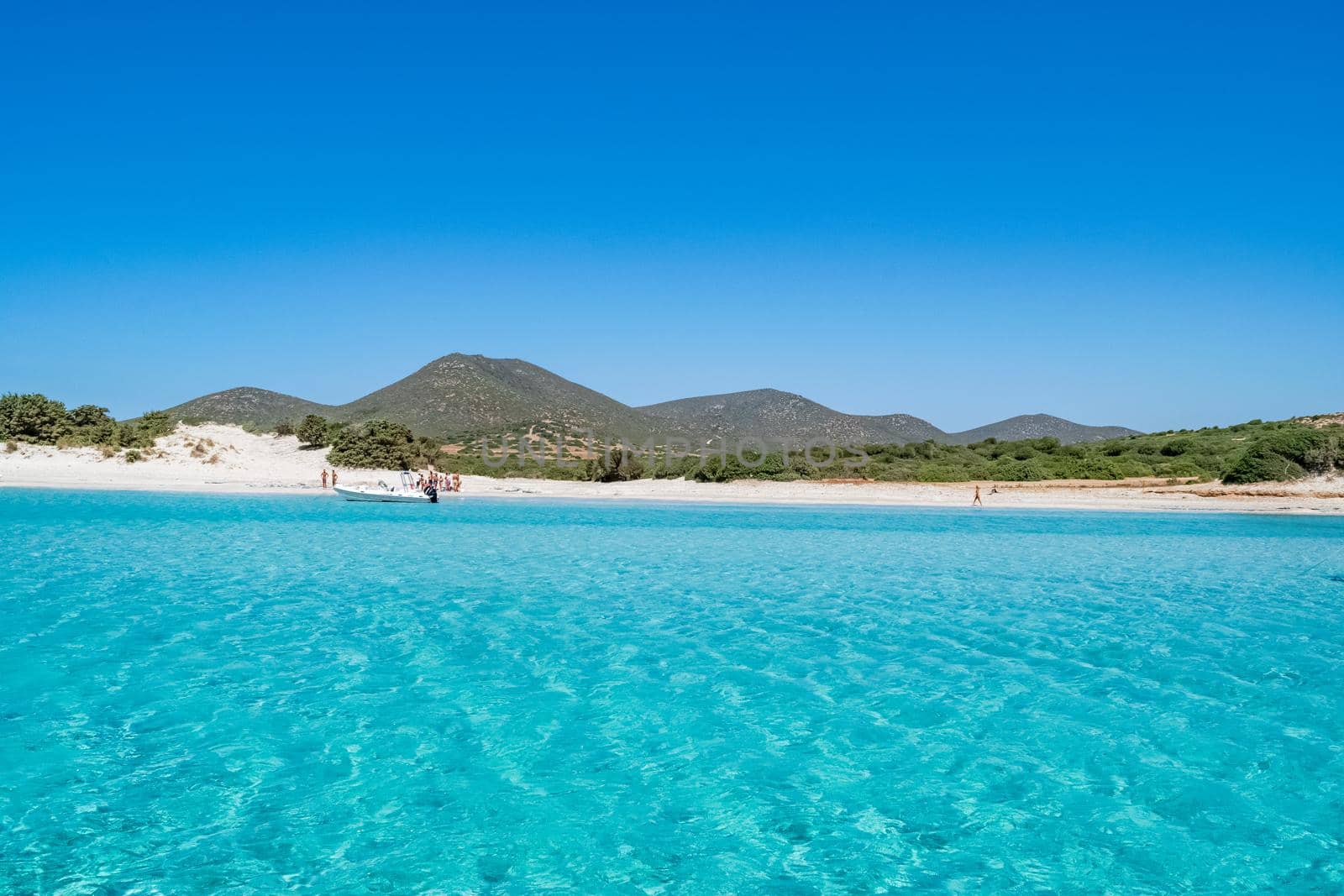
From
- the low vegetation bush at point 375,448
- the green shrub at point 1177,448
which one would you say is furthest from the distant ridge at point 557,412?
the low vegetation bush at point 375,448

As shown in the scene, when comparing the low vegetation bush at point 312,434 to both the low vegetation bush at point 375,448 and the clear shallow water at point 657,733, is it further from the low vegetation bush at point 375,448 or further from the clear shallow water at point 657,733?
the clear shallow water at point 657,733

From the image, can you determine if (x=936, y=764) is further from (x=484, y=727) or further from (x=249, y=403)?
(x=249, y=403)

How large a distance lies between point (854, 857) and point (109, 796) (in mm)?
5134

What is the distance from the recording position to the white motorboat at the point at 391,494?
1650 inches

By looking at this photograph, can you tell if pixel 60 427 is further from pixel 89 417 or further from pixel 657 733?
pixel 657 733

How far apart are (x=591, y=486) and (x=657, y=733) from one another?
4509cm

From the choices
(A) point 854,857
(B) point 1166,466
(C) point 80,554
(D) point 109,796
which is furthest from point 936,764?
(B) point 1166,466

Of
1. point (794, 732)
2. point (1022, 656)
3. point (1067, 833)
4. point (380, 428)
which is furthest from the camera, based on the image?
point (380, 428)

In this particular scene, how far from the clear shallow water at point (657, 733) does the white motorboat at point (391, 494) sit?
23.9 metres

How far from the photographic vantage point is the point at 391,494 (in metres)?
41.8

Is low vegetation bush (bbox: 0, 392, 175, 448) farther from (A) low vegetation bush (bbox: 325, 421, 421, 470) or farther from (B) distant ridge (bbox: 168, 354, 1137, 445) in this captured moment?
(B) distant ridge (bbox: 168, 354, 1137, 445)

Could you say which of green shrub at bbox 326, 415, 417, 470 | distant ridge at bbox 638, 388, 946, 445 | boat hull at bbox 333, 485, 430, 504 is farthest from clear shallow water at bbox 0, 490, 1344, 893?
distant ridge at bbox 638, 388, 946, 445

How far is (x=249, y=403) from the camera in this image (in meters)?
Answer: 98.9

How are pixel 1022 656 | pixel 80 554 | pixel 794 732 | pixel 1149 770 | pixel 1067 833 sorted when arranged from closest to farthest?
pixel 1067 833
pixel 1149 770
pixel 794 732
pixel 1022 656
pixel 80 554
